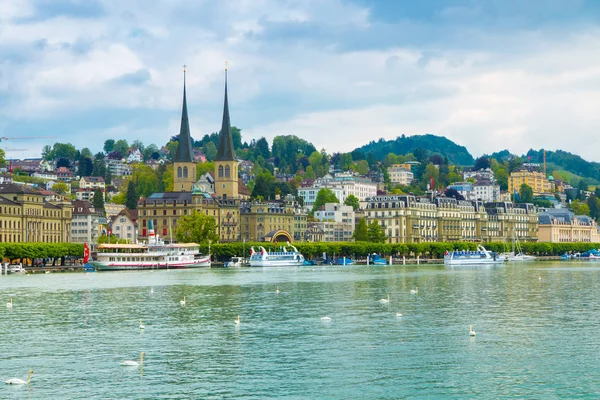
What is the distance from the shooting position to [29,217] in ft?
531

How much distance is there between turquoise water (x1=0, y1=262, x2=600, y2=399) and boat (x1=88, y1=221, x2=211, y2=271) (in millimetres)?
63306

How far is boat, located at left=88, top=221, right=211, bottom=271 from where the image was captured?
144 metres

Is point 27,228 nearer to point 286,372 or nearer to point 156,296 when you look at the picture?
point 156,296

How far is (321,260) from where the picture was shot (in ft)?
616

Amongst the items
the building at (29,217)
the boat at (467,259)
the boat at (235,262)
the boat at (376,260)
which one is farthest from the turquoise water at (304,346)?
the boat at (376,260)

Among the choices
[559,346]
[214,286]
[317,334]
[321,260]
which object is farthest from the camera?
[321,260]

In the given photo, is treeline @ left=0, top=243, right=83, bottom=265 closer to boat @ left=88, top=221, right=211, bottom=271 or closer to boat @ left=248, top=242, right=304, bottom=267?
boat @ left=88, top=221, right=211, bottom=271

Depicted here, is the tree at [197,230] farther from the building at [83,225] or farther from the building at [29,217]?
the building at [83,225]

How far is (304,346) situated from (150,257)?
10548 cm

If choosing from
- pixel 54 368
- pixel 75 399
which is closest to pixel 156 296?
pixel 54 368

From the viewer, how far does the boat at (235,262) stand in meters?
163

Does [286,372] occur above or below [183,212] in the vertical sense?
below

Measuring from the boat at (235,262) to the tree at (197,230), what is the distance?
589 cm

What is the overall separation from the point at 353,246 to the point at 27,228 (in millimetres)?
59038
